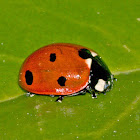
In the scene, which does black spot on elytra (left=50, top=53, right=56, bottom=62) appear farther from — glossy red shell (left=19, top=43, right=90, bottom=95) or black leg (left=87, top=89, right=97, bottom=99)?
black leg (left=87, top=89, right=97, bottom=99)

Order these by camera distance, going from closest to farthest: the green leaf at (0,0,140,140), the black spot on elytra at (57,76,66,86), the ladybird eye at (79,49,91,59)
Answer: the green leaf at (0,0,140,140) < the black spot on elytra at (57,76,66,86) < the ladybird eye at (79,49,91,59)

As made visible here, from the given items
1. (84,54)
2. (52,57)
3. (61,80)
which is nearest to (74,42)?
(84,54)

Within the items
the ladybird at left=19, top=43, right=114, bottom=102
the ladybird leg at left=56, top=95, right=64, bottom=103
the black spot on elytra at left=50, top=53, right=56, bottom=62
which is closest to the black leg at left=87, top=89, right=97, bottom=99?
the ladybird at left=19, top=43, right=114, bottom=102

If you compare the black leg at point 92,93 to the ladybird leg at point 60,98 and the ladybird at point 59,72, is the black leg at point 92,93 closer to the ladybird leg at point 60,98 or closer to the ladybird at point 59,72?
the ladybird at point 59,72

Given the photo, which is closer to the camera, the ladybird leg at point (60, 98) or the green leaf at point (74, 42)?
the green leaf at point (74, 42)

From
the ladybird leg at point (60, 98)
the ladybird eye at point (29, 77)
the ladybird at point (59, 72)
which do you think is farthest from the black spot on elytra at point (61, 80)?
the ladybird eye at point (29, 77)
